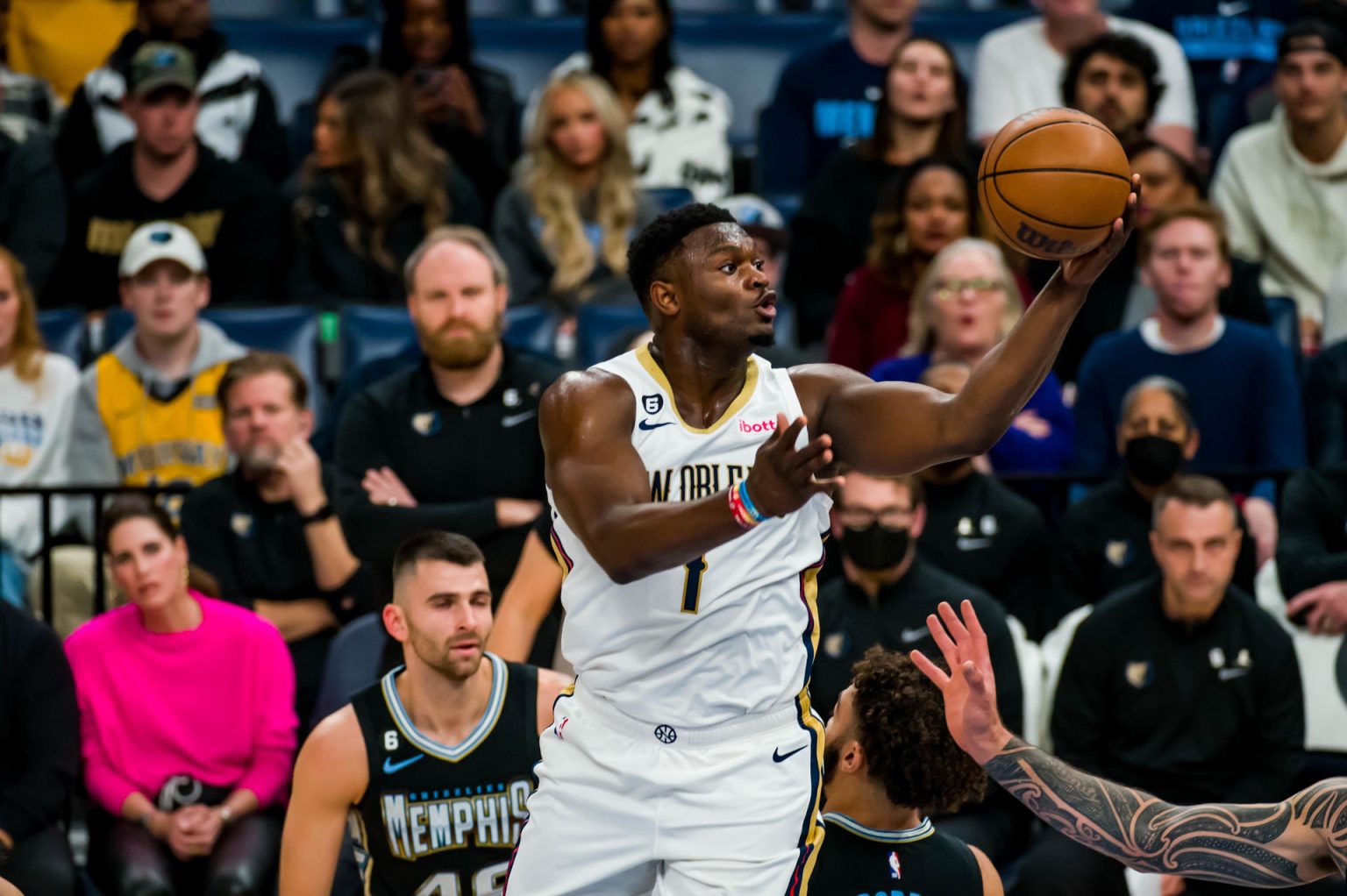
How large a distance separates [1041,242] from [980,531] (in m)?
3.17

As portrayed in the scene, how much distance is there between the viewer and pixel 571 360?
7.98 metres

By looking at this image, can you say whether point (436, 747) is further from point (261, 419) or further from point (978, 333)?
point (978, 333)

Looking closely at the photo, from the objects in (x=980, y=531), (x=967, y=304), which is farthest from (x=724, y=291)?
(x=967, y=304)

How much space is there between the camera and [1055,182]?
3809 mm

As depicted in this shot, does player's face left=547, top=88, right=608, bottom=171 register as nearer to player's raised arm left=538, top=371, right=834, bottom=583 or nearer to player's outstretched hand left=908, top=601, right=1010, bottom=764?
player's raised arm left=538, top=371, right=834, bottom=583

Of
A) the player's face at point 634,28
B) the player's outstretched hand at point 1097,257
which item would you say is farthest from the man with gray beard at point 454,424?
the player's outstretched hand at point 1097,257

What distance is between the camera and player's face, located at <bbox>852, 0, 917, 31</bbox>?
9.45 m

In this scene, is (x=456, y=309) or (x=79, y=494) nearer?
(x=456, y=309)

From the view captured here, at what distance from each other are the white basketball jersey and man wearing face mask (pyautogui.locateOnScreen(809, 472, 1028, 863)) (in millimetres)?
2329

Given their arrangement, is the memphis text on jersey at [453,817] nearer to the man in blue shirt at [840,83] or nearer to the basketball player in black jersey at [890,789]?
the basketball player in black jersey at [890,789]

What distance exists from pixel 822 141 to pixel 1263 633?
4.11m

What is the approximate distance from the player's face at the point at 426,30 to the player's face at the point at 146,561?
3.75 metres

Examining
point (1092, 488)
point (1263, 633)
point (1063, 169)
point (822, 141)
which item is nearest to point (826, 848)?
point (1063, 169)

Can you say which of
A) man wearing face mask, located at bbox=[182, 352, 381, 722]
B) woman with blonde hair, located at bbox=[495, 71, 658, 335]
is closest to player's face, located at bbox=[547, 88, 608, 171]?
woman with blonde hair, located at bbox=[495, 71, 658, 335]
